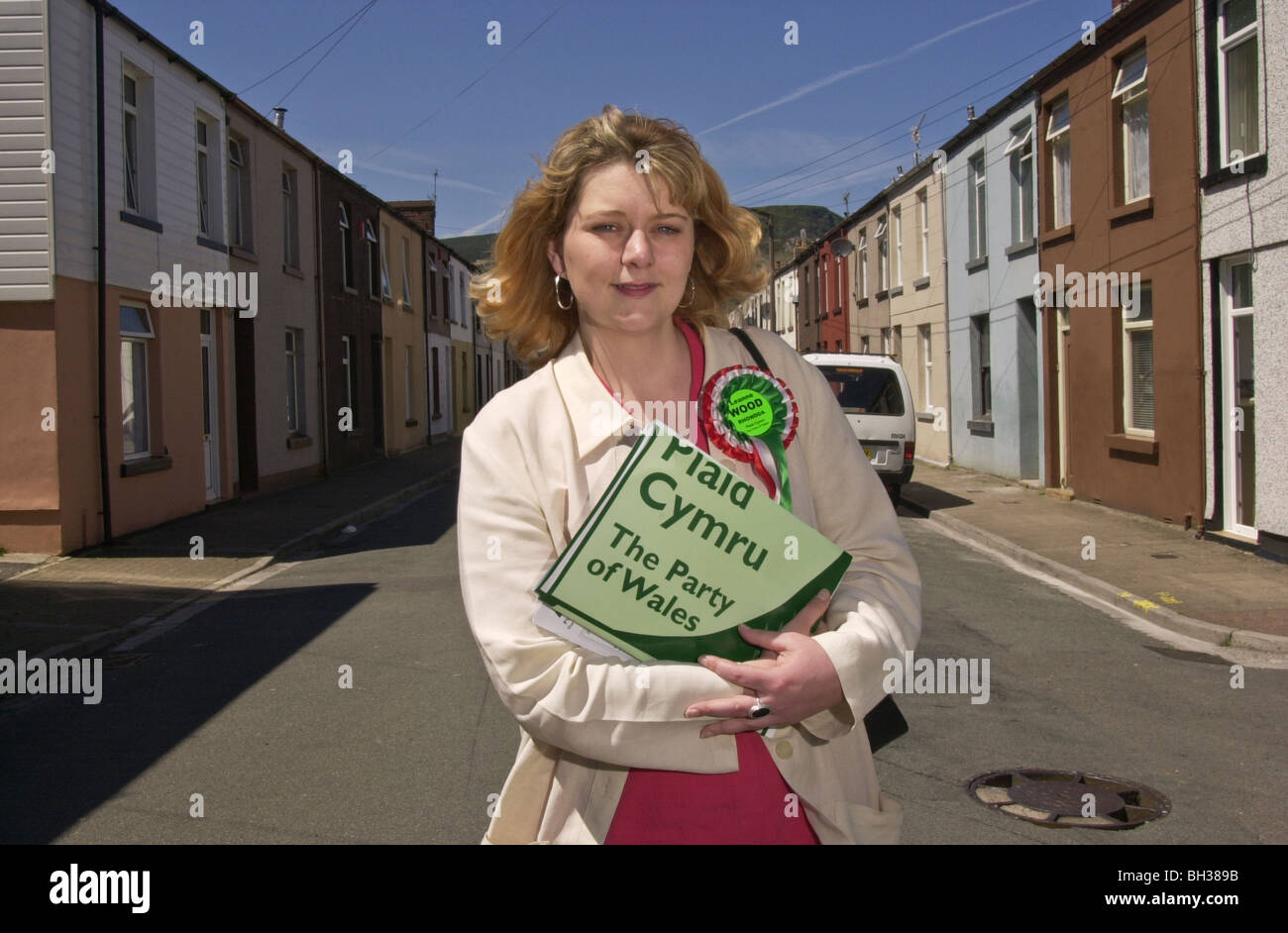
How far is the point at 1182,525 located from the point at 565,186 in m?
13.1

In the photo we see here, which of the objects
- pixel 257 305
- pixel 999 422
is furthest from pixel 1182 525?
pixel 257 305

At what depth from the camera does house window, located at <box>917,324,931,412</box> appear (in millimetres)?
26484

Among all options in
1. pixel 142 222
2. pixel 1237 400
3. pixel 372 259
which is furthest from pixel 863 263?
pixel 142 222

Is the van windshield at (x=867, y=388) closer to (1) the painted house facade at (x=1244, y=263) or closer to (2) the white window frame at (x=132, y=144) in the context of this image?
(1) the painted house facade at (x=1244, y=263)

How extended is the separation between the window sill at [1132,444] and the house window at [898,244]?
13.7 meters

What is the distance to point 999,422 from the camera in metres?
20.7

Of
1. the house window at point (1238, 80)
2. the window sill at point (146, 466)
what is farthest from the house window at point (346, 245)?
the house window at point (1238, 80)

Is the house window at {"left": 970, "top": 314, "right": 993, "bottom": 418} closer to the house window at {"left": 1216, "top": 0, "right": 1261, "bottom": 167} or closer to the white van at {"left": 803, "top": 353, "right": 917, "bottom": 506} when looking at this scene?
the white van at {"left": 803, "top": 353, "right": 917, "bottom": 506}

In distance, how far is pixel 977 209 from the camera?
2230cm

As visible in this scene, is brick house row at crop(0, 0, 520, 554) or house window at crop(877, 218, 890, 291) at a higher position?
house window at crop(877, 218, 890, 291)

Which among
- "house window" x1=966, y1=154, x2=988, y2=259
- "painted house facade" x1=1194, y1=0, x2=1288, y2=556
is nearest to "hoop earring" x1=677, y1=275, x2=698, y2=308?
"painted house facade" x1=1194, y1=0, x2=1288, y2=556

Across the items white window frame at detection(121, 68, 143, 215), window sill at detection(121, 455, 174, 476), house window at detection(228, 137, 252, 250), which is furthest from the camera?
house window at detection(228, 137, 252, 250)

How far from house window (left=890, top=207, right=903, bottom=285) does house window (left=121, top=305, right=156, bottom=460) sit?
1913 cm
